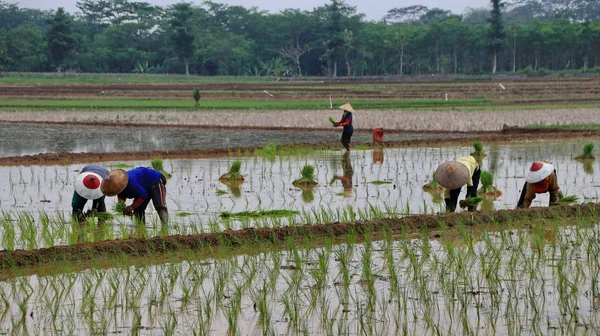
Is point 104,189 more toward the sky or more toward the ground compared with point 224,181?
more toward the sky

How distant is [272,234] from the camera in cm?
715

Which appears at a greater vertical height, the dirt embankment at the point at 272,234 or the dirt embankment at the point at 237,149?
the dirt embankment at the point at 272,234

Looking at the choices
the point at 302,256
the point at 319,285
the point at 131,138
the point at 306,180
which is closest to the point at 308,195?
the point at 306,180

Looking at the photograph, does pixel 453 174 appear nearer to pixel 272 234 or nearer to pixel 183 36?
pixel 272 234

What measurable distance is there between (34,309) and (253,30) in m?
80.5

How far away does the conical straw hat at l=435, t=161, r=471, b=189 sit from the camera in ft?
25.9

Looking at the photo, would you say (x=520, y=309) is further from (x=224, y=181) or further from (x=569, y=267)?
(x=224, y=181)

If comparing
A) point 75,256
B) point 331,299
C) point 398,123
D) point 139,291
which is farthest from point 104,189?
point 398,123

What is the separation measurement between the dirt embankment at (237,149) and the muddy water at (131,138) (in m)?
1.15

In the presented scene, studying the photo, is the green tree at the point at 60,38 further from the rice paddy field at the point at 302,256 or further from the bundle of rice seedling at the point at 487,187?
the bundle of rice seedling at the point at 487,187

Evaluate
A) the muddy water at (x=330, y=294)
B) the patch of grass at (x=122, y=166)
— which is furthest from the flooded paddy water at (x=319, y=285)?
the patch of grass at (x=122, y=166)

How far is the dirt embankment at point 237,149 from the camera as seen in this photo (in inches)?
552

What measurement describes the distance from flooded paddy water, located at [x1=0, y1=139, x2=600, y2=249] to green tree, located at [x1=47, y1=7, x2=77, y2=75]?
4972cm

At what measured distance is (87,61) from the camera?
218 feet
